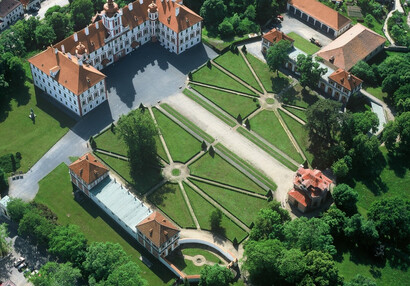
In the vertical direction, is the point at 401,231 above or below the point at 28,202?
below

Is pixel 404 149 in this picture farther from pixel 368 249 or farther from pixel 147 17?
pixel 147 17

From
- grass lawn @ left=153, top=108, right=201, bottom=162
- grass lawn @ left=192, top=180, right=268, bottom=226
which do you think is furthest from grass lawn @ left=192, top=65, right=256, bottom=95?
grass lawn @ left=192, top=180, right=268, bottom=226

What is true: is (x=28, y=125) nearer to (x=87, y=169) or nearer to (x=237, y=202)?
(x=87, y=169)

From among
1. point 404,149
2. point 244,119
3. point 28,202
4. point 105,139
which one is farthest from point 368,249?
point 28,202

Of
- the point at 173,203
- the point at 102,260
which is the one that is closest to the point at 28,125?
the point at 173,203

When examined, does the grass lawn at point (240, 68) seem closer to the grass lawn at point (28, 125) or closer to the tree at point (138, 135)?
the tree at point (138, 135)
